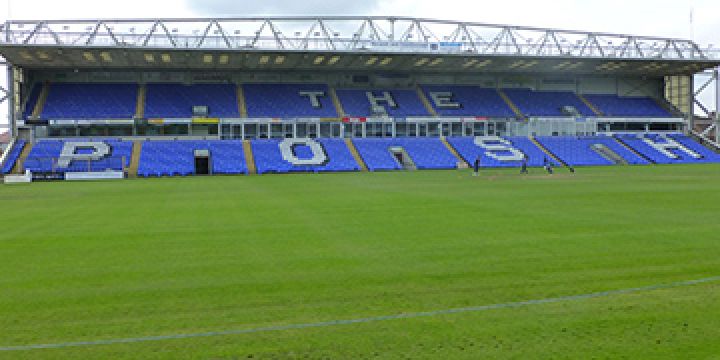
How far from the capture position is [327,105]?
198ft

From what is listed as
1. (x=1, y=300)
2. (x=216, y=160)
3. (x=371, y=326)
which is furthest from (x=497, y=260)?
(x=216, y=160)

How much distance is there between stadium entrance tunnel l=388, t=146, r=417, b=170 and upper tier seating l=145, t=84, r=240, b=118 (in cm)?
1630

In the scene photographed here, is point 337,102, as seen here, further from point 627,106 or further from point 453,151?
point 627,106

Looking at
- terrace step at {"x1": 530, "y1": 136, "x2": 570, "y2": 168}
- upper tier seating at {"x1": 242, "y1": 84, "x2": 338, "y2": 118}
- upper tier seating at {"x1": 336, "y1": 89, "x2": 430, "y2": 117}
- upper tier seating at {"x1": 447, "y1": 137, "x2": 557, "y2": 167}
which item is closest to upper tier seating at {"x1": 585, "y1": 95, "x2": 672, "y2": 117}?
terrace step at {"x1": 530, "y1": 136, "x2": 570, "y2": 168}

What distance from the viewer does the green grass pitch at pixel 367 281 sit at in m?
5.71

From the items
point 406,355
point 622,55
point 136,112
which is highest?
point 622,55

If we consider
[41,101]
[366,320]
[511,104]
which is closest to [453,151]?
[511,104]

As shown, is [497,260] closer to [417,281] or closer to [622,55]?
[417,281]

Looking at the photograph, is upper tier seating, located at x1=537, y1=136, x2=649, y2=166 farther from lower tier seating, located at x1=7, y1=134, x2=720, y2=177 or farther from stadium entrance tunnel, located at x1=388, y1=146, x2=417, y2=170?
stadium entrance tunnel, located at x1=388, y1=146, x2=417, y2=170

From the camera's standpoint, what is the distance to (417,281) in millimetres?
8383

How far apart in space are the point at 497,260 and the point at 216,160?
43.1 m

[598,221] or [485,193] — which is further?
[485,193]

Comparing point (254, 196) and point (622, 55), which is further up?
point (622, 55)

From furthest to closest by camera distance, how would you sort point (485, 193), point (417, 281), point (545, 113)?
point (545, 113), point (485, 193), point (417, 281)
